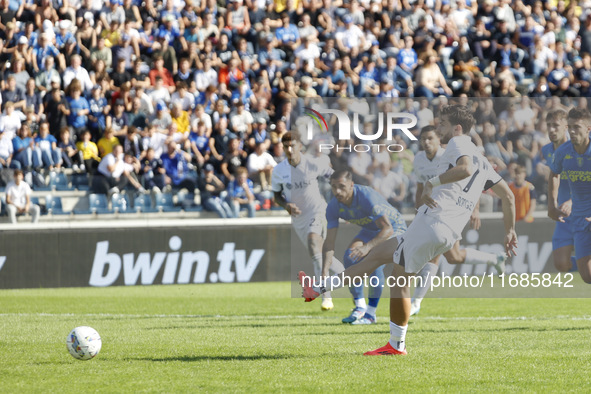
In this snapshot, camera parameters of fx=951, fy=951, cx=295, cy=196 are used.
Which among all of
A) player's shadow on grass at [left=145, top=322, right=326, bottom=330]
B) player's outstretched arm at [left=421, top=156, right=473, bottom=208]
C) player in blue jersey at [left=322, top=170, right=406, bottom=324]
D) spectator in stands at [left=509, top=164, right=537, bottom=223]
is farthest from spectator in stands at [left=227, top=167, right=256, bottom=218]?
player's outstretched arm at [left=421, top=156, right=473, bottom=208]

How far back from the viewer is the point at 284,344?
9008mm

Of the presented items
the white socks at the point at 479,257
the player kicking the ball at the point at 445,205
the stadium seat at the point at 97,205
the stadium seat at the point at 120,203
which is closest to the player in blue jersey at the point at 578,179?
the white socks at the point at 479,257

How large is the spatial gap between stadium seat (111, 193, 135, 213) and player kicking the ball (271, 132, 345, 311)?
5.22m

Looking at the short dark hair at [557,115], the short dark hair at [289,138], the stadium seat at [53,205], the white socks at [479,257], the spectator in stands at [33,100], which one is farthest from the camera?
the spectator in stands at [33,100]

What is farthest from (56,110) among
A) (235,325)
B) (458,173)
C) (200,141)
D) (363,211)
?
(458,173)

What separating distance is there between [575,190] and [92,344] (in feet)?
19.4

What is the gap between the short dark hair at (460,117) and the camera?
7594mm

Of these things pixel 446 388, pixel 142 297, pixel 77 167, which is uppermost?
pixel 446 388

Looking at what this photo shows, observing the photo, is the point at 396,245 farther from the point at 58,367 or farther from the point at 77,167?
the point at 77,167

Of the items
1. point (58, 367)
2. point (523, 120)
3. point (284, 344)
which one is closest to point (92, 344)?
point (58, 367)

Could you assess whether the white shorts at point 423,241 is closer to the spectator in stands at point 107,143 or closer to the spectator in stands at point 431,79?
the spectator in stands at point 107,143

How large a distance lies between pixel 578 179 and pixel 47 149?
10.1 m

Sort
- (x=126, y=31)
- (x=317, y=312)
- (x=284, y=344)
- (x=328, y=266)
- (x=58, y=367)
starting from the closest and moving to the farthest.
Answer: (x=58, y=367), (x=284, y=344), (x=328, y=266), (x=317, y=312), (x=126, y=31)

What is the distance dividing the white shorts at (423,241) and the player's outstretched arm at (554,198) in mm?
3576
